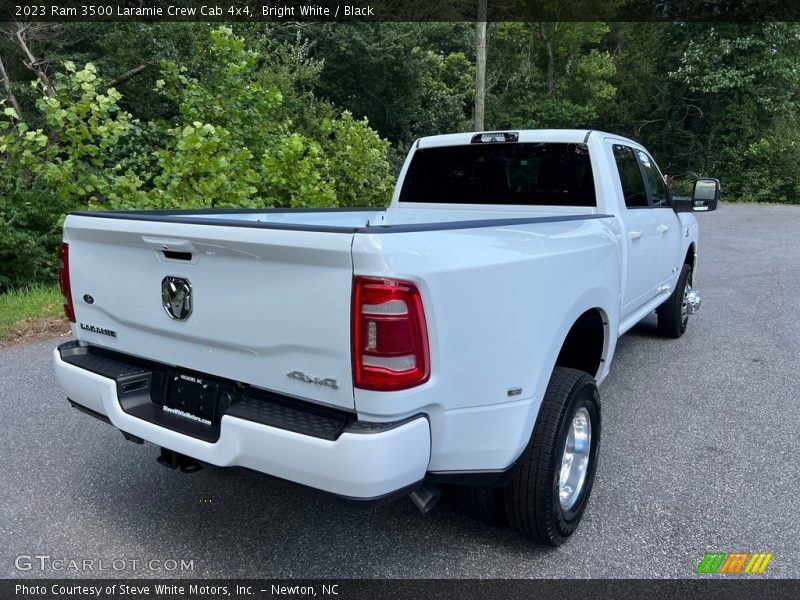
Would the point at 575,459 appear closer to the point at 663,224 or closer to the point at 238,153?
the point at 663,224

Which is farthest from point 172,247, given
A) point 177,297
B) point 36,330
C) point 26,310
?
point 26,310

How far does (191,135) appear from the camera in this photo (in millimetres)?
6711

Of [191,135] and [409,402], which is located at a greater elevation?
[191,135]

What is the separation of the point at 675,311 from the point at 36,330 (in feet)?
20.8

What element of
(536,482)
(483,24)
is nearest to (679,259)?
(536,482)

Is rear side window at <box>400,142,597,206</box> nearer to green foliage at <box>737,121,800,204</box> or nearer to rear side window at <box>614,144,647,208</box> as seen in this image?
rear side window at <box>614,144,647,208</box>

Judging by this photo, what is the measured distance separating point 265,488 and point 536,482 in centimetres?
150

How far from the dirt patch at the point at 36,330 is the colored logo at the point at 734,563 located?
589cm

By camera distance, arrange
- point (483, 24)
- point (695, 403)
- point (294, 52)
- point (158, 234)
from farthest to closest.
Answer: point (294, 52) → point (483, 24) → point (695, 403) → point (158, 234)

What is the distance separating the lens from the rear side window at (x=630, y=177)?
14.2ft

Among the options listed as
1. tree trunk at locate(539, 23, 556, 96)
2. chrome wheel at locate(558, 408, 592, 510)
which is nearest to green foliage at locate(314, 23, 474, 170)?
tree trunk at locate(539, 23, 556, 96)

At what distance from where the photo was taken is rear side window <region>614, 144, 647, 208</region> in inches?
170

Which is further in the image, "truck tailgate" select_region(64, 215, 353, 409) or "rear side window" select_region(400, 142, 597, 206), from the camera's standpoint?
"rear side window" select_region(400, 142, 597, 206)

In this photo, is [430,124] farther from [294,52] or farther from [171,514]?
[171,514]
